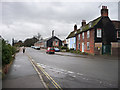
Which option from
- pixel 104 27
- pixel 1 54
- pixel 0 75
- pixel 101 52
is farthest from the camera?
pixel 104 27

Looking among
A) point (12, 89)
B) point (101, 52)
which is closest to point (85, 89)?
point (12, 89)

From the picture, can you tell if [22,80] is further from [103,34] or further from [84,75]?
[103,34]

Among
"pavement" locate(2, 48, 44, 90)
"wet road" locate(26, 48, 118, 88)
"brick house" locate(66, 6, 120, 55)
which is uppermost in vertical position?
"brick house" locate(66, 6, 120, 55)

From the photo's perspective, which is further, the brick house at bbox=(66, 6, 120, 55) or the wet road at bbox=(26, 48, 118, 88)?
the brick house at bbox=(66, 6, 120, 55)

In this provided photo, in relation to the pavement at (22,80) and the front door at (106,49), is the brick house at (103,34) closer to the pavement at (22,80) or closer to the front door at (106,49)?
the front door at (106,49)

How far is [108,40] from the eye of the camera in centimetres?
2306

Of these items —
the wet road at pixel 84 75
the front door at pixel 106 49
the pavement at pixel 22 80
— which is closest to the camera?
the pavement at pixel 22 80

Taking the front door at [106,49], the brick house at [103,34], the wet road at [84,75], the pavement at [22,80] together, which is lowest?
the wet road at [84,75]

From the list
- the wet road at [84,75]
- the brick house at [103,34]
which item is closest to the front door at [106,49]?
the brick house at [103,34]

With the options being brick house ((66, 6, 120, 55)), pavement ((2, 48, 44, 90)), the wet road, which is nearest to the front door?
brick house ((66, 6, 120, 55))

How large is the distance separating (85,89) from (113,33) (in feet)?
73.9

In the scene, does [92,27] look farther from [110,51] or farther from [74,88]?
[74,88]

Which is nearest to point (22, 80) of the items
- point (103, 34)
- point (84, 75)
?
point (84, 75)

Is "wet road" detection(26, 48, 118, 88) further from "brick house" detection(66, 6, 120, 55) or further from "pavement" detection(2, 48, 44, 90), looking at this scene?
"brick house" detection(66, 6, 120, 55)
